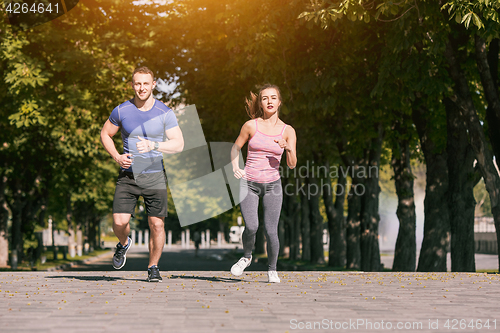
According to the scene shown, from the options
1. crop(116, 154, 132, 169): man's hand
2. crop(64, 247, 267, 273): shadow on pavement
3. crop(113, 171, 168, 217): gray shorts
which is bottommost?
crop(64, 247, 267, 273): shadow on pavement

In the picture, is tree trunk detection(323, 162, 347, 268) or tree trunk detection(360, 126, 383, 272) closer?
tree trunk detection(360, 126, 383, 272)

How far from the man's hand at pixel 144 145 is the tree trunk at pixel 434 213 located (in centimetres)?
1038

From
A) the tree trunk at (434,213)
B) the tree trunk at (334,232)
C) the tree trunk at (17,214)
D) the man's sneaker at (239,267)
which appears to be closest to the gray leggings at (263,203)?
the man's sneaker at (239,267)

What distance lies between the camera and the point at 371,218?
2034 cm

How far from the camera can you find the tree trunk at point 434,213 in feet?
51.8

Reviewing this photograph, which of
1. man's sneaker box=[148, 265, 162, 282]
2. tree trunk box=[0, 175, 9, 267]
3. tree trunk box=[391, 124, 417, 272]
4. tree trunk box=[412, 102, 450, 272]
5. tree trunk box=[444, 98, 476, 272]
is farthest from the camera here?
tree trunk box=[0, 175, 9, 267]

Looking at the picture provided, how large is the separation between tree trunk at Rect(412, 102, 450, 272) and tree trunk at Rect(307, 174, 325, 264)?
36.3 ft

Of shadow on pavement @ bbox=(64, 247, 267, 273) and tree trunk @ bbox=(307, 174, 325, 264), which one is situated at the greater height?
tree trunk @ bbox=(307, 174, 325, 264)

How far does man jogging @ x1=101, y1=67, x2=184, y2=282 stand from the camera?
7.33 m

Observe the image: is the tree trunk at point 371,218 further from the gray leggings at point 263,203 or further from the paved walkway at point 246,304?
the gray leggings at point 263,203

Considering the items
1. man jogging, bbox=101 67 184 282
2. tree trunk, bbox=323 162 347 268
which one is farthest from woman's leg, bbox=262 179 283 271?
tree trunk, bbox=323 162 347 268

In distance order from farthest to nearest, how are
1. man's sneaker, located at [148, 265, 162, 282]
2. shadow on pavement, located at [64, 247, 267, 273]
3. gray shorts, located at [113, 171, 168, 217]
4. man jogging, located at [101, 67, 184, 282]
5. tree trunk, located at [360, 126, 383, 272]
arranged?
shadow on pavement, located at [64, 247, 267, 273]
tree trunk, located at [360, 126, 383, 272]
man's sneaker, located at [148, 265, 162, 282]
gray shorts, located at [113, 171, 168, 217]
man jogging, located at [101, 67, 184, 282]

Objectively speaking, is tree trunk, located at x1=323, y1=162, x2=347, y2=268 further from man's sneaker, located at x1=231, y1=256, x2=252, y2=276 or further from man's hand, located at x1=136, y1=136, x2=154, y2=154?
man's hand, located at x1=136, y1=136, x2=154, y2=154

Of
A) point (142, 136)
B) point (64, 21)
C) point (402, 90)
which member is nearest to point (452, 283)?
point (142, 136)
